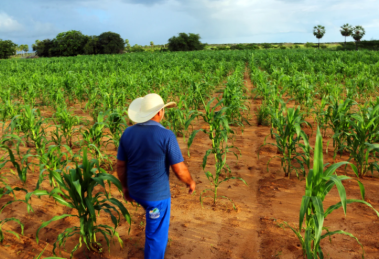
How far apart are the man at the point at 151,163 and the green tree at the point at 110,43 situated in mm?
56622

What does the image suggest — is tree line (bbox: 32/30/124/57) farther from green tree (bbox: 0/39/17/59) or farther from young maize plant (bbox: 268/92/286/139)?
young maize plant (bbox: 268/92/286/139)

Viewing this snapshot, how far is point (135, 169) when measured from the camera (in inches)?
84.9

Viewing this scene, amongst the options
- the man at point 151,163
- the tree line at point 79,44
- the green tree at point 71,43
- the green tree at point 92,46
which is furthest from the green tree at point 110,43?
the man at point 151,163

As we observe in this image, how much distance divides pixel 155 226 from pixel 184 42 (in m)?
63.0

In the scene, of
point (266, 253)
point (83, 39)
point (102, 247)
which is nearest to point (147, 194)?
point (102, 247)

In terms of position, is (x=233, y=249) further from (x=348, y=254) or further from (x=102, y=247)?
(x=102, y=247)

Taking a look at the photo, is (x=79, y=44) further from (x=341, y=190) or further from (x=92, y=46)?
(x=341, y=190)

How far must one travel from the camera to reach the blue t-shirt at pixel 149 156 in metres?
2.06

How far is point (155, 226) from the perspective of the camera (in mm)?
2186

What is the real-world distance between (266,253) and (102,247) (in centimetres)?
166

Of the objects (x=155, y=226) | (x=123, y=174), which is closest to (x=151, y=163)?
(x=123, y=174)

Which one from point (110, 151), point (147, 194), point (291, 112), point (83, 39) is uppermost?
point (83, 39)

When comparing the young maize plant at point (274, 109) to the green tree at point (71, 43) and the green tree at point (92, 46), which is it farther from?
the green tree at point (71, 43)

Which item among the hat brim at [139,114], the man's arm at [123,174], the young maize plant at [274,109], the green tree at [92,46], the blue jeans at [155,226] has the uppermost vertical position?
the green tree at [92,46]
